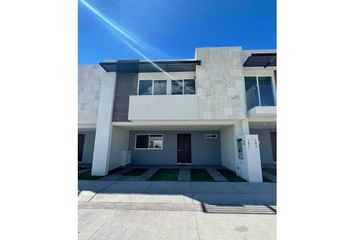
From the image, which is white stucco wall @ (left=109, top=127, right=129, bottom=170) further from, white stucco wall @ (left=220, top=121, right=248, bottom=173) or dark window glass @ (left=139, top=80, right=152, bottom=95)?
white stucco wall @ (left=220, top=121, right=248, bottom=173)

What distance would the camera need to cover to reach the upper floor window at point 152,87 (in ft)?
28.6

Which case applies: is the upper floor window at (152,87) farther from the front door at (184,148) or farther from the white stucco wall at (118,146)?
the front door at (184,148)

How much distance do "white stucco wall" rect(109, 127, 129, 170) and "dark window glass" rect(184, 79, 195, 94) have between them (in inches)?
193

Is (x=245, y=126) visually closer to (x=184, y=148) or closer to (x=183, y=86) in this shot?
(x=183, y=86)

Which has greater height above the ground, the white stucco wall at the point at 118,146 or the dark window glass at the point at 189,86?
the dark window glass at the point at 189,86

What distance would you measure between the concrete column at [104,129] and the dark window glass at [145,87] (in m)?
1.54

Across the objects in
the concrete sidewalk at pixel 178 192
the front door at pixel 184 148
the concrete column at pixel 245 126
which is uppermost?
the concrete column at pixel 245 126

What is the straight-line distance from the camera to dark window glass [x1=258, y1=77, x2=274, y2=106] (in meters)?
7.81

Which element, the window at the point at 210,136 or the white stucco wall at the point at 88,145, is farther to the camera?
the white stucco wall at the point at 88,145

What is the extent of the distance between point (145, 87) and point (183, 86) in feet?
7.04

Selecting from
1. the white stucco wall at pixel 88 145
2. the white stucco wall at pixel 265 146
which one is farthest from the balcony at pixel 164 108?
the white stucco wall at pixel 265 146
